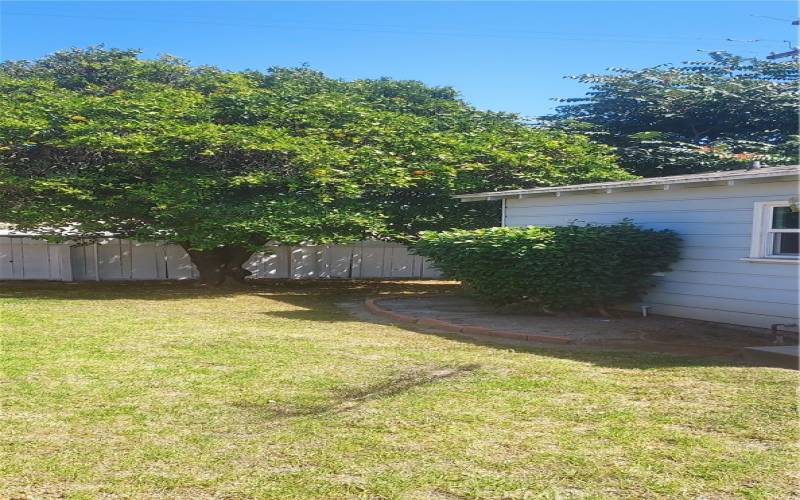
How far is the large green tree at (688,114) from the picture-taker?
24.9 m

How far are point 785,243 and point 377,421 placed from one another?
720cm

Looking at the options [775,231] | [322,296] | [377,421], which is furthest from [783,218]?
[322,296]

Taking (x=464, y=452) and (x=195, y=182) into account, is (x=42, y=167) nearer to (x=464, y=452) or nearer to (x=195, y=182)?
(x=195, y=182)

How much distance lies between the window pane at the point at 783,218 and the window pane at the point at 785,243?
0.11m

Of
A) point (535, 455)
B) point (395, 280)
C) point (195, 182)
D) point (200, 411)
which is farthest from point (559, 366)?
point (395, 280)

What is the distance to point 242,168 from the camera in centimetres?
1574

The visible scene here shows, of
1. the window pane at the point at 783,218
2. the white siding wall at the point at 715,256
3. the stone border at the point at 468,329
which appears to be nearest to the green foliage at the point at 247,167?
the stone border at the point at 468,329

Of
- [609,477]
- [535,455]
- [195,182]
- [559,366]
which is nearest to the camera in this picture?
[609,477]

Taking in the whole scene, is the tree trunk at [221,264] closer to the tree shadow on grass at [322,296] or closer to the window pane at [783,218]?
the tree shadow on grass at [322,296]

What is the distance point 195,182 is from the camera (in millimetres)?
14516

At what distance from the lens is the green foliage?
46.9ft

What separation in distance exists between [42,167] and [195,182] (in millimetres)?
3483

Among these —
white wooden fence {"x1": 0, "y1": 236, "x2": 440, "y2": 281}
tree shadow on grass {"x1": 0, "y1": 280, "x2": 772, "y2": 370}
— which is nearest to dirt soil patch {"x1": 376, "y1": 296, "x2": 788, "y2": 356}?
tree shadow on grass {"x1": 0, "y1": 280, "x2": 772, "y2": 370}

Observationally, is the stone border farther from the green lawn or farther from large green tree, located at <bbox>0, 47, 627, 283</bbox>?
large green tree, located at <bbox>0, 47, 627, 283</bbox>
